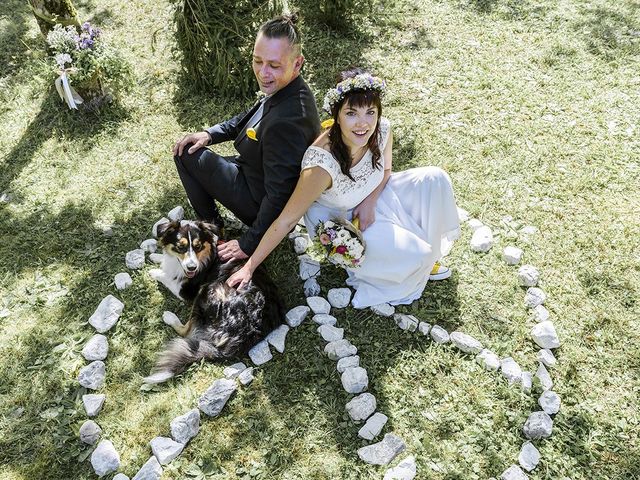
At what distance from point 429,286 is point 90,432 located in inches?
105

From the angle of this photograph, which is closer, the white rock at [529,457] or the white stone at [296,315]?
the white rock at [529,457]

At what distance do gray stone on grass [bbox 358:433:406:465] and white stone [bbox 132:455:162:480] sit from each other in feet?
4.05

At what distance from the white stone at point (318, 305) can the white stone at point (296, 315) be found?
0.15 ft

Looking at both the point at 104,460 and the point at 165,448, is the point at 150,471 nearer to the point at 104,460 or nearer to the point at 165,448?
the point at 165,448

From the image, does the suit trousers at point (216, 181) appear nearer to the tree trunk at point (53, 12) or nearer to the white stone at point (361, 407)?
the white stone at point (361, 407)

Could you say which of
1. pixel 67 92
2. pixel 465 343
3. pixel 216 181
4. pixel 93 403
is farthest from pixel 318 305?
pixel 67 92

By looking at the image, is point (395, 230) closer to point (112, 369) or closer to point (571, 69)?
point (112, 369)

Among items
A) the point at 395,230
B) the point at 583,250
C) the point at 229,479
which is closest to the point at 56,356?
the point at 229,479

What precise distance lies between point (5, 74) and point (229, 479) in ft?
19.7

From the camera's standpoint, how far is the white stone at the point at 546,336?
3.62 metres

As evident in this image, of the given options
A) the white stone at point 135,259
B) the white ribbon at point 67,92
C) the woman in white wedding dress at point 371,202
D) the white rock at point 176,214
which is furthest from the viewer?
the white ribbon at point 67,92

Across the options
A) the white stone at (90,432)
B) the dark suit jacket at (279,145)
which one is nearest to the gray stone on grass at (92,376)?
the white stone at (90,432)

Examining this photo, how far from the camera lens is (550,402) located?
331cm

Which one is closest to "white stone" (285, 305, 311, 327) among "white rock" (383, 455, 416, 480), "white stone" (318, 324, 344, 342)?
"white stone" (318, 324, 344, 342)
